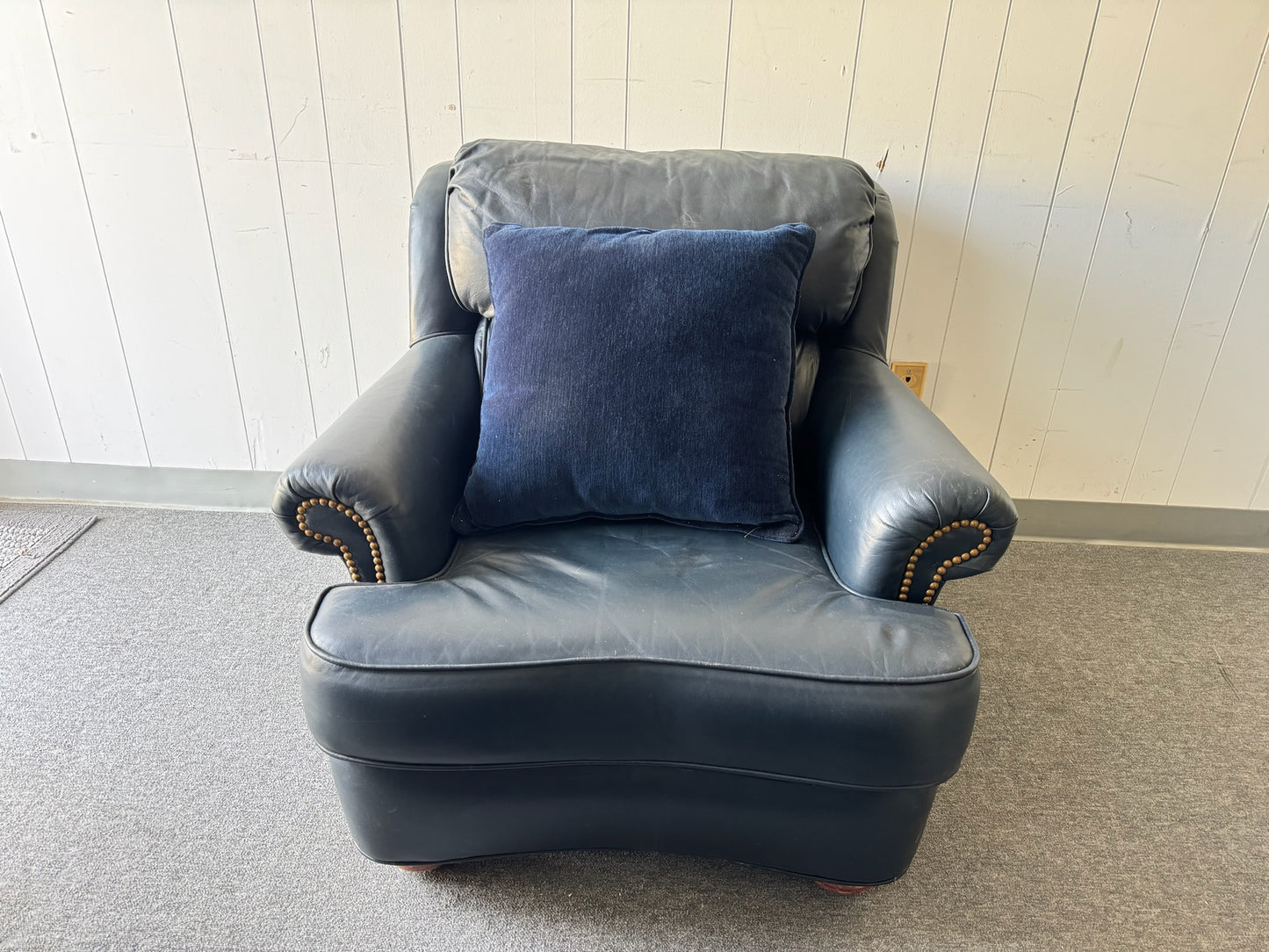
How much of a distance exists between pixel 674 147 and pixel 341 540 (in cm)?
109

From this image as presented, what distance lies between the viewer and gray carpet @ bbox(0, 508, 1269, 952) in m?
1.05

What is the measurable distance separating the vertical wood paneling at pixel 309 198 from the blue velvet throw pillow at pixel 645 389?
0.79m

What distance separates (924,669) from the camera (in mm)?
893

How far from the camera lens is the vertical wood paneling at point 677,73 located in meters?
1.51

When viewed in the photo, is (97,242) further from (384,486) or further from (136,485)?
(384,486)

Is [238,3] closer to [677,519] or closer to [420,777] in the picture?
[677,519]

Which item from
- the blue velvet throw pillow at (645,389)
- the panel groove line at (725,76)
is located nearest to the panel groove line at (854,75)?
the panel groove line at (725,76)

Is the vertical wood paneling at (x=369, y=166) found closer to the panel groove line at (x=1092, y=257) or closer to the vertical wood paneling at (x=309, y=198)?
the vertical wood paneling at (x=309, y=198)

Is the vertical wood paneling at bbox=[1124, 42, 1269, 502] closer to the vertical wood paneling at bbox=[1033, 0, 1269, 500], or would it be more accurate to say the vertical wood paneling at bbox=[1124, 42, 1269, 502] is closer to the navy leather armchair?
the vertical wood paneling at bbox=[1033, 0, 1269, 500]

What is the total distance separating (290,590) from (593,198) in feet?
3.50

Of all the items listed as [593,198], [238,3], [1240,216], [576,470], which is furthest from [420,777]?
[1240,216]

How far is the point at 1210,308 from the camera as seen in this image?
1713mm

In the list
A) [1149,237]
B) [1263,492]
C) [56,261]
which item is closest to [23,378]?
[56,261]

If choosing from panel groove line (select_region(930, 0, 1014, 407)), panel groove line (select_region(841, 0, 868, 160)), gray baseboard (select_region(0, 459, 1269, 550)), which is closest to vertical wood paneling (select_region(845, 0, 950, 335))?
panel groove line (select_region(841, 0, 868, 160))
